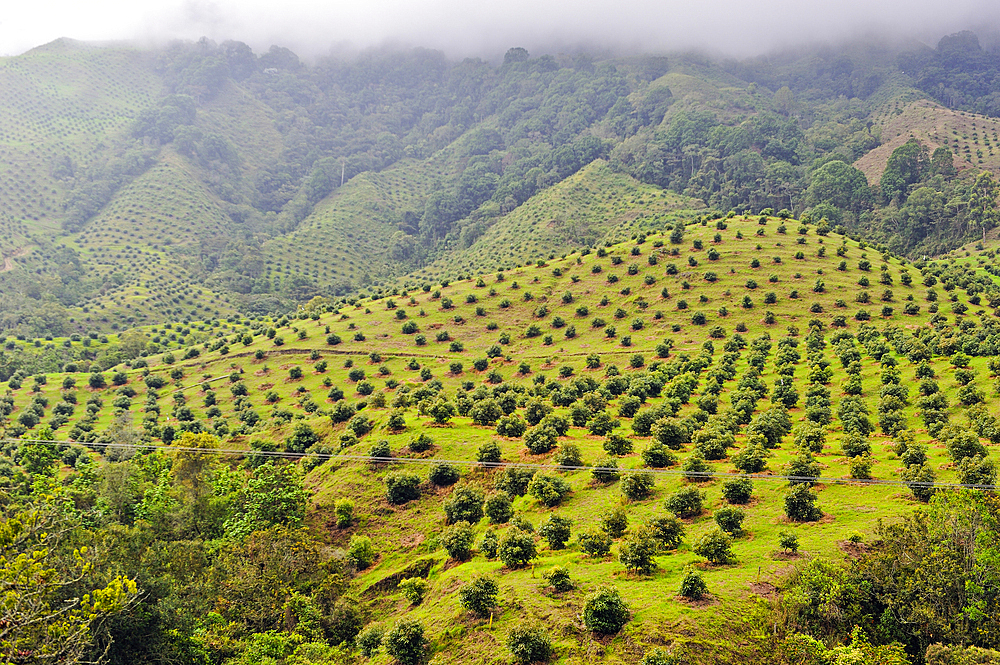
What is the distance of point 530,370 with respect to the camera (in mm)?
101062

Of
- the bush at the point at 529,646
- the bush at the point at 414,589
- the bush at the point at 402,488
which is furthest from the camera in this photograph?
the bush at the point at 402,488

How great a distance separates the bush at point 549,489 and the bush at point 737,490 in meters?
10.6

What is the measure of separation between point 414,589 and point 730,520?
18.1 metres

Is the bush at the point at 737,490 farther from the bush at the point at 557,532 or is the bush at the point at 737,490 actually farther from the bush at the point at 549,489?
the bush at the point at 549,489

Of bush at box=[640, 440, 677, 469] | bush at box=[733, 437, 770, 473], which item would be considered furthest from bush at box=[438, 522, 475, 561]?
bush at box=[733, 437, 770, 473]

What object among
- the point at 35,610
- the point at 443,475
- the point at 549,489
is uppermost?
the point at 35,610

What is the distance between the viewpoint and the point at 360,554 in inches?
1656

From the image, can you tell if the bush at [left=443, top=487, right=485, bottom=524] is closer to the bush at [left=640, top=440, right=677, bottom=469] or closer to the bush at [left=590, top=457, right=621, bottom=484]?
the bush at [left=590, top=457, right=621, bottom=484]

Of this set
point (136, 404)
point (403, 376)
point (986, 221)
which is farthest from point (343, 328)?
point (986, 221)

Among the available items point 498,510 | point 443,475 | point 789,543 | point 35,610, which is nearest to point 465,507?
point 498,510

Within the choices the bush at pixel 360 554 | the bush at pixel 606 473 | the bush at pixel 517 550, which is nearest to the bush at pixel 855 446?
the bush at pixel 606 473

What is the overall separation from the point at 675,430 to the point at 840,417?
16413 millimetres

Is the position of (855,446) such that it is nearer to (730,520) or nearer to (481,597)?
(730,520)

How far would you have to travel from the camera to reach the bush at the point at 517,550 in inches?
1350
